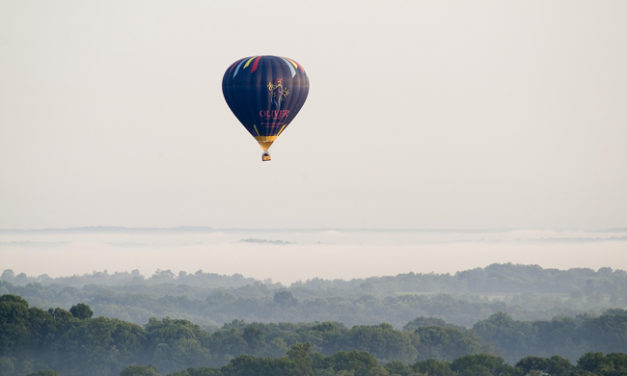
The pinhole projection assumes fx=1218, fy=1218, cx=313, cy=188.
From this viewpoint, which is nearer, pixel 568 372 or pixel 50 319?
pixel 568 372

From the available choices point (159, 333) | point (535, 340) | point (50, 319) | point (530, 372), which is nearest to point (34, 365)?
point (50, 319)

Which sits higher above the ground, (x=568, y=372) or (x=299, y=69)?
(x=299, y=69)

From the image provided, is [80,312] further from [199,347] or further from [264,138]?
[264,138]

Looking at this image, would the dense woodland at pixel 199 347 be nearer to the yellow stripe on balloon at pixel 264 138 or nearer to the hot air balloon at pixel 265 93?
the yellow stripe on balloon at pixel 264 138

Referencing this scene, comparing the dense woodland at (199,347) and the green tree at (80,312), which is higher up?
the green tree at (80,312)

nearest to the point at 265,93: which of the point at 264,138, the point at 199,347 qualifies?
the point at 264,138

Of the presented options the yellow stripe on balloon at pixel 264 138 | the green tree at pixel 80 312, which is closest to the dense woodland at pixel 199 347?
the green tree at pixel 80 312

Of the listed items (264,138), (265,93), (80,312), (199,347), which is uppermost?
(265,93)

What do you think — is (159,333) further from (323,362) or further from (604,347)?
(604,347)
